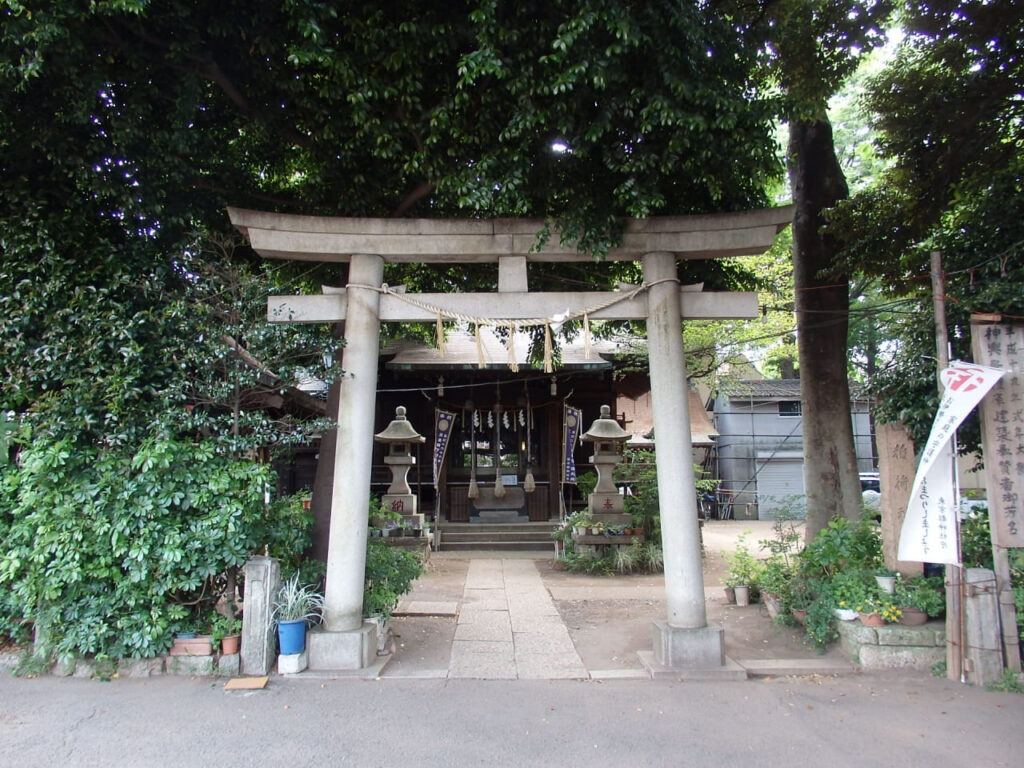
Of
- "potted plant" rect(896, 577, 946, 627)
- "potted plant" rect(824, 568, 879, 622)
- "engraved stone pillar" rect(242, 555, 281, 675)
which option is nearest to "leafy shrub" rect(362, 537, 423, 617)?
"engraved stone pillar" rect(242, 555, 281, 675)

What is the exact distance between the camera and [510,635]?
7.15 metres

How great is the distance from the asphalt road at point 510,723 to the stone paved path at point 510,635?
13.9 inches

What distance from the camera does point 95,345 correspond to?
17.6 feet

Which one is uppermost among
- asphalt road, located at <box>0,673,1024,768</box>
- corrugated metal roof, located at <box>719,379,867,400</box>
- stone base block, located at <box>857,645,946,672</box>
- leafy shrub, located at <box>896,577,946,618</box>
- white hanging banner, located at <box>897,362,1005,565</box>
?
corrugated metal roof, located at <box>719,379,867,400</box>

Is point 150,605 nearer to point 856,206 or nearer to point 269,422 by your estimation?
point 269,422

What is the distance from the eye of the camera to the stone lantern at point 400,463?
13.5m

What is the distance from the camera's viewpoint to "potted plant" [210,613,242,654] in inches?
217

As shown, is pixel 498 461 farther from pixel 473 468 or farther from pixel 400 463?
pixel 400 463

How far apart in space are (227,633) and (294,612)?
0.59 meters

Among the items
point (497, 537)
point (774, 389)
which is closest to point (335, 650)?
point (497, 537)

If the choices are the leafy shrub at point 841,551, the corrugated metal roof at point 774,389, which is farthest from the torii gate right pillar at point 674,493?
the corrugated metal roof at point 774,389

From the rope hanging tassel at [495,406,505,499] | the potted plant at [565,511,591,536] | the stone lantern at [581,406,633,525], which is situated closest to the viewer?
the potted plant at [565,511,591,536]

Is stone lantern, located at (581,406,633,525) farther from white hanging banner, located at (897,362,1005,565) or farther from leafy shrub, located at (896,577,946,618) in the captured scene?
white hanging banner, located at (897,362,1005,565)

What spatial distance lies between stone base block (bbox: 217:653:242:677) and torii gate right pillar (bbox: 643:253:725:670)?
3.78 metres
